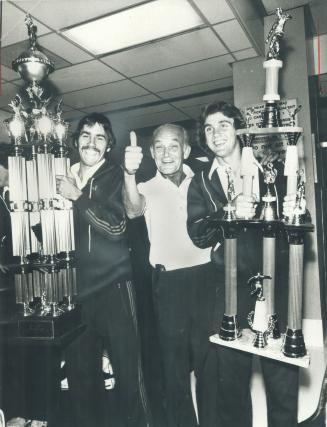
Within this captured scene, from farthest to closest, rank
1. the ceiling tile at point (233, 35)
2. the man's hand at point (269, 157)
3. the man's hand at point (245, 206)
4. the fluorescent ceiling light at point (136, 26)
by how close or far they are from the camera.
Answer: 1. the ceiling tile at point (233, 35)
2. the fluorescent ceiling light at point (136, 26)
3. the man's hand at point (269, 157)
4. the man's hand at point (245, 206)

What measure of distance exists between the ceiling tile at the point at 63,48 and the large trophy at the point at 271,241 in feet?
4.05

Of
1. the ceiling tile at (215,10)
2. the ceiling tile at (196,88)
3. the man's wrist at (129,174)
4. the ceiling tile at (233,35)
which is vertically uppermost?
the ceiling tile at (215,10)

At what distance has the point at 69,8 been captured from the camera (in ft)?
5.78

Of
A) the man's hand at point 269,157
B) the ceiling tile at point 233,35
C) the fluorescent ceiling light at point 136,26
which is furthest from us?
the ceiling tile at point 233,35

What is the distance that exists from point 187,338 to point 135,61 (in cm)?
160

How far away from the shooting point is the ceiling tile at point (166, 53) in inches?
79.4

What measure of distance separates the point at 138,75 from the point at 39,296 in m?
1.33

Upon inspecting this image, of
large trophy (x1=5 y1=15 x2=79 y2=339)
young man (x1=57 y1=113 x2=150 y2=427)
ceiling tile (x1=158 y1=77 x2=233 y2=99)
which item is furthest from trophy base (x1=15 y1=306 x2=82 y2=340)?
ceiling tile (x1=158 y1=77 x2=233 y2=99)

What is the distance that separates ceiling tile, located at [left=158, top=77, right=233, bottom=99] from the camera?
6.11 ft

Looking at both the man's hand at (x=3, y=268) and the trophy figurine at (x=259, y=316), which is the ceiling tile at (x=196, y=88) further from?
the man's hand at (x=3, y=268)

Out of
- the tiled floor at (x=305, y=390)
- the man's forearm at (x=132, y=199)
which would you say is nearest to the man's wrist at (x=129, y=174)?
the man's forearm at (x=132, y=199)

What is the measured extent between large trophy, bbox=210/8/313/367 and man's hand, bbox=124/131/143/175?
527 mm

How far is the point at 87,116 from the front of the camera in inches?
69.6

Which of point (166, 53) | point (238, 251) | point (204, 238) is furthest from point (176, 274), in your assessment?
point (166, 53)
